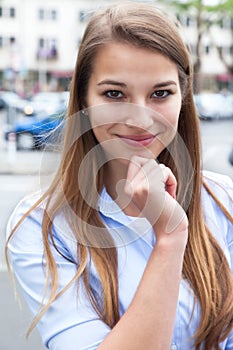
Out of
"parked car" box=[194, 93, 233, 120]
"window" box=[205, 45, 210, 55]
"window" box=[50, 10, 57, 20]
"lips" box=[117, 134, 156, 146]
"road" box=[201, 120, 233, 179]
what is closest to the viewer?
"lips" box=[117, 134, 156, 146]

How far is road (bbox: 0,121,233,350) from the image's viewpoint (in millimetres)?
4004

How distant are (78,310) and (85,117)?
1.39 feet

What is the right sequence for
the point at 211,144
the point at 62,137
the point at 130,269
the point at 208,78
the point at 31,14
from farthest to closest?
1. the point at 208,78
2. the point at 31,14
3. the point at 211,144
4. the point at 62,137
5. the point at 130,269

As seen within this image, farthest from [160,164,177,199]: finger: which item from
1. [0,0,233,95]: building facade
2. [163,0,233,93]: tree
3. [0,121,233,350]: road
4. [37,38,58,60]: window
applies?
[37,38,58,60]: window

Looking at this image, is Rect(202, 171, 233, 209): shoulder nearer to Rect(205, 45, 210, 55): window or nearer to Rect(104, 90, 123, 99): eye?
Rect(104, 90, 123, 99): eye

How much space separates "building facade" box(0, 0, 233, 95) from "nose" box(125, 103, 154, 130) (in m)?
44.2

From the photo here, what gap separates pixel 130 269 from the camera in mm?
1386

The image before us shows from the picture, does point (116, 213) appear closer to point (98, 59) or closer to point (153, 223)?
point (153, 223)

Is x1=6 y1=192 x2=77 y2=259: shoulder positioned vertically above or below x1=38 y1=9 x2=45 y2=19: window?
above

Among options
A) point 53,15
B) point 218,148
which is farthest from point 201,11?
point 53,15

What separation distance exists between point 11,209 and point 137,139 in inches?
318

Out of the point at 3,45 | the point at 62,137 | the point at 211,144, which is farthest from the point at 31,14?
the point at 62,137

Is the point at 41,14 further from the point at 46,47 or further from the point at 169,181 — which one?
the point at 169,181

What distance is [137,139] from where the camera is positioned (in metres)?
1.35
